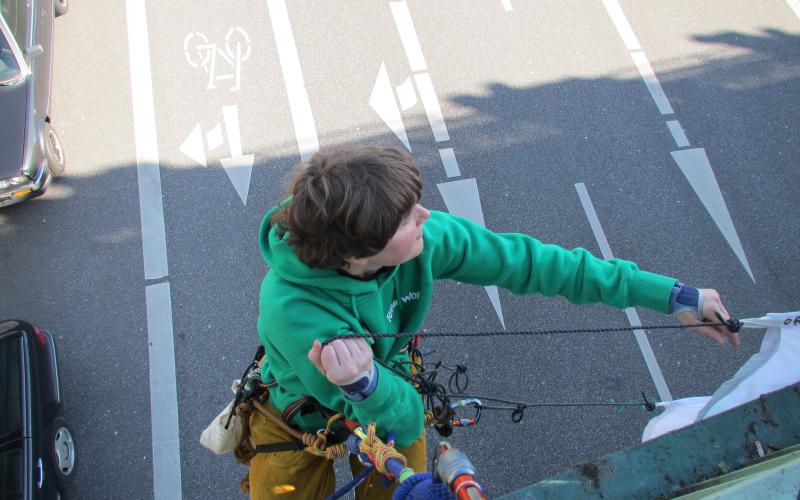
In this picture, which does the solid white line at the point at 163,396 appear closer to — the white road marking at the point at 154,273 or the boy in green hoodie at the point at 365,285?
the white road marking at the point at 154,273

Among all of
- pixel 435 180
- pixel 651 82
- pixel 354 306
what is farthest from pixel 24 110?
pixel 651 82

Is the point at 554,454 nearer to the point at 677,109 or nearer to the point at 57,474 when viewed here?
the point at 57,474

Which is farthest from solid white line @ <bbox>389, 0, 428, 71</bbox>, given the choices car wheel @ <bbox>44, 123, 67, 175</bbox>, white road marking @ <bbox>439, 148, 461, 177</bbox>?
car wheel @ <bbox>44, 123, 67, 175</bbox>

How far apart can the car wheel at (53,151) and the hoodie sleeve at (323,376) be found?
3.93 meters

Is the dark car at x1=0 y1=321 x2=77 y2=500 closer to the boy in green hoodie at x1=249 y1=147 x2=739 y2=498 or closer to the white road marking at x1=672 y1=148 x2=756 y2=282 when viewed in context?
the boy in green hoodie at x1=249 y1=147 x2=739 y2=498

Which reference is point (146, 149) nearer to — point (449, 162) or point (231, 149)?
point (231, 149)

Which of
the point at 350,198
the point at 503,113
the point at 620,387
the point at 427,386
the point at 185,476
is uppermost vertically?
the point at 350,198

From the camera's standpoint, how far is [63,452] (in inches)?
145

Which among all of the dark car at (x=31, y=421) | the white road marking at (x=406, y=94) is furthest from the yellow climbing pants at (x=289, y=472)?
the white road marking at (x=406, y=94)

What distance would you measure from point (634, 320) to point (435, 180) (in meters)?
1.98

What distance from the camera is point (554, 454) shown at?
152 inches

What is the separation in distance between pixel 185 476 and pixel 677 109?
5.22m

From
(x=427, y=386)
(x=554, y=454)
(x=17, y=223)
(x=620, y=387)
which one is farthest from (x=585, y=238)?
→ (x=17, y=223)

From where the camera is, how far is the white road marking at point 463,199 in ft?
16.0
